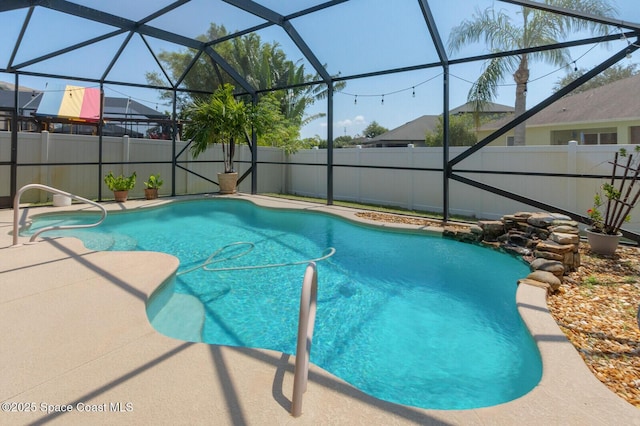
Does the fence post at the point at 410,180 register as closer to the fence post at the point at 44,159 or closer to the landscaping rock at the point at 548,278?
the landscaping rock at the point at 548,278

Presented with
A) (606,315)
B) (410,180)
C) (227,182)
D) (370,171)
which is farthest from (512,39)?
(606,315)

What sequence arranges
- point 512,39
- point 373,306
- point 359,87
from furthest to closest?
point 512,39
point 359,87
point 373,306

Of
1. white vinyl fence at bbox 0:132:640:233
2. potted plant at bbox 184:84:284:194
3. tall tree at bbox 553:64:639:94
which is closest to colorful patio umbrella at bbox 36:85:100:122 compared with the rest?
white vinyl fence at bbox 0:132:640:233

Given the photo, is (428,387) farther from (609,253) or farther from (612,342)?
(609,253)

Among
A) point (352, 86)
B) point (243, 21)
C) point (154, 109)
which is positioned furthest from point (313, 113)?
point (243, 21)

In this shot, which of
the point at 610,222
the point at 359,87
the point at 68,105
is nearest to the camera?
the point at 610,222

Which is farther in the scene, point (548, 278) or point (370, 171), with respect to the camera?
point (370, 171)

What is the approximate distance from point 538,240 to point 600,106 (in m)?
10.8

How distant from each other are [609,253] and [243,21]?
27.4ft

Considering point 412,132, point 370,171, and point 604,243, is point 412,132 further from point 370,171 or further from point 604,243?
point 604,243

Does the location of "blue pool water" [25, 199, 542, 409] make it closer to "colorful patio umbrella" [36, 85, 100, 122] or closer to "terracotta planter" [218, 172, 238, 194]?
"terracotta planter" [218, 172, 238, 194]

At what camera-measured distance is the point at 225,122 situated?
36.9ft

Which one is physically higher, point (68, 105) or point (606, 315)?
point (68, 105)

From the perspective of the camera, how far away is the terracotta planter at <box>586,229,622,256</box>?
533 cm
